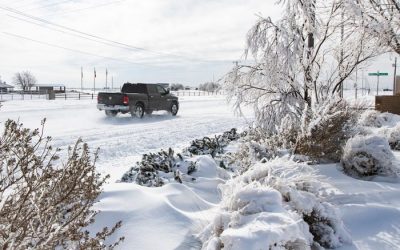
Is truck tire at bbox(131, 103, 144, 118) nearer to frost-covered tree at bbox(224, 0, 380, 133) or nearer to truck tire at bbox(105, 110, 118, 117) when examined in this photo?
truck tire at bbox(105, 110, 118, 117)

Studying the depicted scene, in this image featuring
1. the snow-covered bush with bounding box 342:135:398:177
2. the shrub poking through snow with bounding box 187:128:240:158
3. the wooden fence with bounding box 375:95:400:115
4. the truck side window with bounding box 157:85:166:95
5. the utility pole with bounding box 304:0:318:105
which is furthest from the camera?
the truck side window with bounding box 157:85:166:95

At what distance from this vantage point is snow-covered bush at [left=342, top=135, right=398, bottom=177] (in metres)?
7.23

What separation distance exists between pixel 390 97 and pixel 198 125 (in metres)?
9.25

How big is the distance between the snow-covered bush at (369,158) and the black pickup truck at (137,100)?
44.9ft

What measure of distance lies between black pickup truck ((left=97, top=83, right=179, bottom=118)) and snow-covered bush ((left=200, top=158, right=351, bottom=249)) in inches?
605

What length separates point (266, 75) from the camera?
9242 millimetres

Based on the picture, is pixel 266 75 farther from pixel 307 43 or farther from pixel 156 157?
pixel 156 157

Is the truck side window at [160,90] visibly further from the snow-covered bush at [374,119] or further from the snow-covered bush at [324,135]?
the snow-covered bush at [324,135]

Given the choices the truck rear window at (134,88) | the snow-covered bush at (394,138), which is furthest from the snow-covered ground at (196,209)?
the truck rear window at (134,88)

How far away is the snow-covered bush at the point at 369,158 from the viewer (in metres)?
7.23

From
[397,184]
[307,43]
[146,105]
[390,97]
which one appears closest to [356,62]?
[307,43]

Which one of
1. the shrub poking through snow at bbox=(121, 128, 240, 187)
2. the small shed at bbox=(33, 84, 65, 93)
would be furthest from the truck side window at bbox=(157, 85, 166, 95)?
the small shed at bbox=(33, 84, 65, 93)

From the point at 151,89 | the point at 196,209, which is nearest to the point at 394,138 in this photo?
the point at 196,209

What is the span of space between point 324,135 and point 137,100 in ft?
44.7
